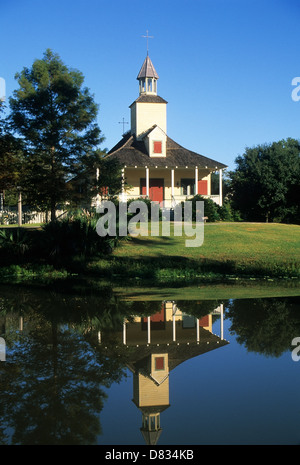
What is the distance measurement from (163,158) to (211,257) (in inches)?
747

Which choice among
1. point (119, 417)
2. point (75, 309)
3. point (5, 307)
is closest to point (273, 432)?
point (119, 417)

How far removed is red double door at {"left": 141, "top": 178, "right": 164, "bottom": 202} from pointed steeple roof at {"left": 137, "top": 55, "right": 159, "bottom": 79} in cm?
900

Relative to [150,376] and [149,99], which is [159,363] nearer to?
[150,376]

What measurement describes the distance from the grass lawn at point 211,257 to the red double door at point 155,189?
1371 cm

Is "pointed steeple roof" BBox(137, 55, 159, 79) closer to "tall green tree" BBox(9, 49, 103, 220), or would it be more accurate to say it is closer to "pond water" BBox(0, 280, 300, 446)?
"tall green tree" BBox(9, 49, 103, 220)

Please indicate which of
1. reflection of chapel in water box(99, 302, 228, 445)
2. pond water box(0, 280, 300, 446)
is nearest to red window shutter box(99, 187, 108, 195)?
reflection of chapel in water box(99, 302, 228, 445)

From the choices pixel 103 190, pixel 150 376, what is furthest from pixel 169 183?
pixel 150 376

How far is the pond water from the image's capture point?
4387 mm

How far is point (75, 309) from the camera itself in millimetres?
10289

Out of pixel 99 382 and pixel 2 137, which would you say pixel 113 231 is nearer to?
pixel 2 137

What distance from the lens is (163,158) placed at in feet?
121

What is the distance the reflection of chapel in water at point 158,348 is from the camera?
16.5ft
